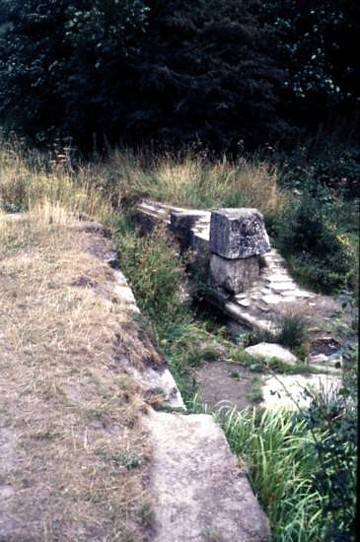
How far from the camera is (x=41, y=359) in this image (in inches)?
180

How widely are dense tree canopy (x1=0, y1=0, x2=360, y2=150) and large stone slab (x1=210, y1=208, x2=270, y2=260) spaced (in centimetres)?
381

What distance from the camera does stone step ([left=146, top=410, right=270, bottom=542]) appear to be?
327 cm

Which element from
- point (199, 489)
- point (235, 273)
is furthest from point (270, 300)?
point (199, 489)

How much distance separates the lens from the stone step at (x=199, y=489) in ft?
10.7

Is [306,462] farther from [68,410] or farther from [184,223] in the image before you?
[184,223]

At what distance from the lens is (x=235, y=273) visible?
8.29m

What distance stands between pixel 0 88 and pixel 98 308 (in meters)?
10.6

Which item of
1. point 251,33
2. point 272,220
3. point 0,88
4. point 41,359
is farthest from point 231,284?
point 0,88

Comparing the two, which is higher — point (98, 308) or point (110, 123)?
point (110, 123)

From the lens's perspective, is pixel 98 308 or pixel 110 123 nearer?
pixel 98 308

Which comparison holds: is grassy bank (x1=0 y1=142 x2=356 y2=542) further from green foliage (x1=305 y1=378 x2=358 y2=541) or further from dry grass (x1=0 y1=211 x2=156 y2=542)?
dry grass (x1=0 y1=211 x2=156 y2=542)

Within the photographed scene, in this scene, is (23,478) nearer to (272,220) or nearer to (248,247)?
(248,247)

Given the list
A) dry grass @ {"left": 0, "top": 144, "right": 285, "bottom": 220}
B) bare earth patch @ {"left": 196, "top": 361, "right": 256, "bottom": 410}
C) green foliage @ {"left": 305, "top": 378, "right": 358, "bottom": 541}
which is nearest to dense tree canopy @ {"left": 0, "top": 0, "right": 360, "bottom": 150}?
dry grass @ {"left": 0, "top": 144, "right": 285, "bottom": 220}

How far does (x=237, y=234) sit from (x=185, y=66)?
5.15m
